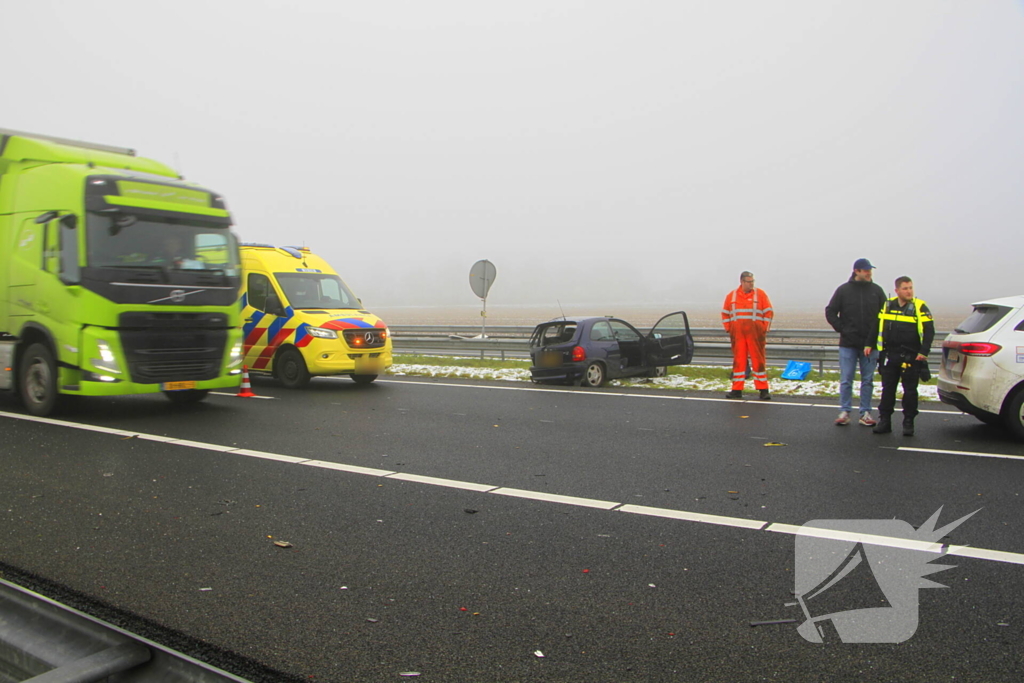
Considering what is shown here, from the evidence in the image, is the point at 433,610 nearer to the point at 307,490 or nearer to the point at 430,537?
the point at 430,537

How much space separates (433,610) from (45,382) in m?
8.33

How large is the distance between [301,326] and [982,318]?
10.2 m

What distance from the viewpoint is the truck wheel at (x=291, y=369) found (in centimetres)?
1370

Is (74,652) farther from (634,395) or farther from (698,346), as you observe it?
(698,346)

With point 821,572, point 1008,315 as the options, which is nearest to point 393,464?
point 821,572

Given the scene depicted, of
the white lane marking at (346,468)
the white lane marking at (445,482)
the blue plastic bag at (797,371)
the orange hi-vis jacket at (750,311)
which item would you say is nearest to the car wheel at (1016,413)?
the orange hi-vis jacket at (750,311)

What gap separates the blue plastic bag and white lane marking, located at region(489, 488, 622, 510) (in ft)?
32.5

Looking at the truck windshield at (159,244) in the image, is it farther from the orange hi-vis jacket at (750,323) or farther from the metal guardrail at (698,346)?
the metal guardrail at (698,346)

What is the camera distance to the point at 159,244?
392 inches

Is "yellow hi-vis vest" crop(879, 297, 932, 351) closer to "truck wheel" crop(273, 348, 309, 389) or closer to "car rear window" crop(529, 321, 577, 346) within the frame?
"car rear window" crop(529, 321, 577, 346)

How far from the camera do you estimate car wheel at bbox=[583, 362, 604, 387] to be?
547 inches

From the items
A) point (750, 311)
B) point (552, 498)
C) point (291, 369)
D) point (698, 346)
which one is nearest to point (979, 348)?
point (750, 311)

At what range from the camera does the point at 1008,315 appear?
805cm

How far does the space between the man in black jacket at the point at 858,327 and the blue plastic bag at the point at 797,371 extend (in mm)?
5093
